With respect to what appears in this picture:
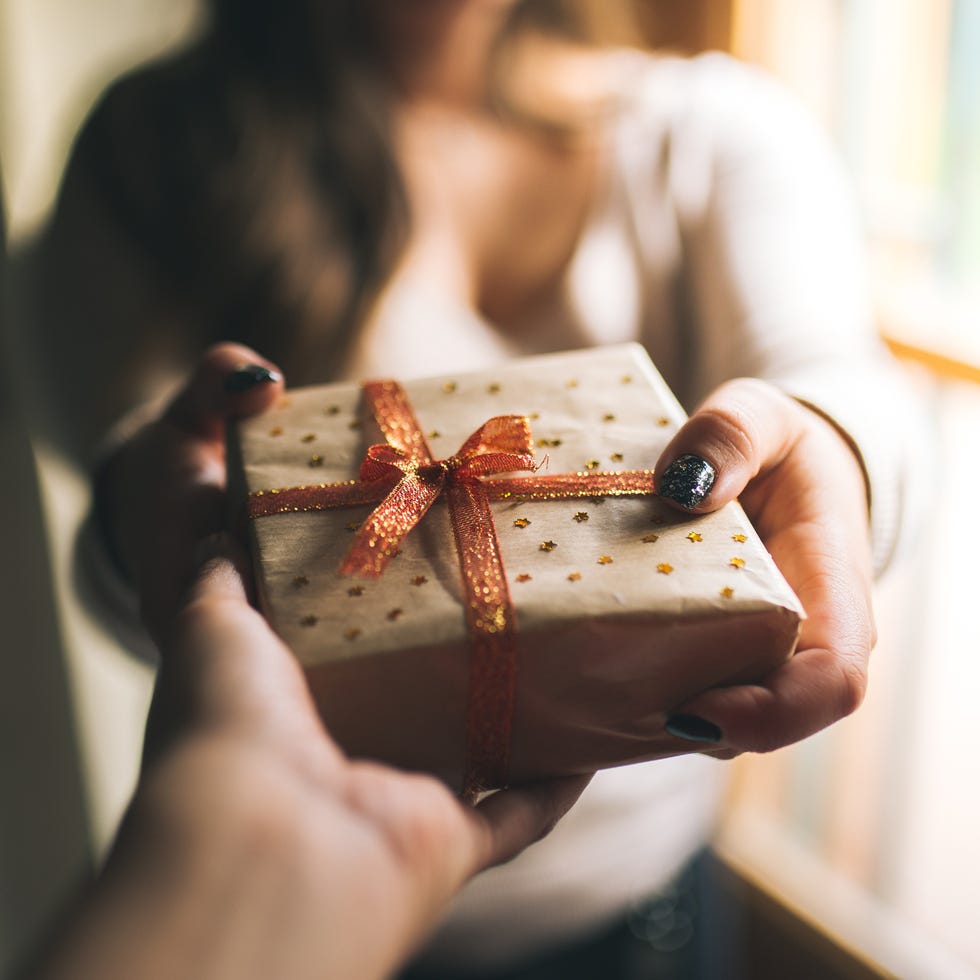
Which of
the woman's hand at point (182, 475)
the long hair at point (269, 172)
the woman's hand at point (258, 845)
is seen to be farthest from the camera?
the long hair at point (269, 172)

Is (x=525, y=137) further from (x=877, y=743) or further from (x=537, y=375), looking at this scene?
(x=877, y=743)

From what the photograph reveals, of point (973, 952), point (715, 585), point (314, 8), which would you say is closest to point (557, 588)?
point (715, 585)

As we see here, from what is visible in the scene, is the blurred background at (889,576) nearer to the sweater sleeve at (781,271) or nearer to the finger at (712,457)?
the sweater sleeve at (781,271)

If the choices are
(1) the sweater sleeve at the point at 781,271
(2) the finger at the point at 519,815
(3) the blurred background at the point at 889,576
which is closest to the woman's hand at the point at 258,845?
(2) the finger at the point at 519,815

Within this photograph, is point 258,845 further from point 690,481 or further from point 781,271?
point 781,271

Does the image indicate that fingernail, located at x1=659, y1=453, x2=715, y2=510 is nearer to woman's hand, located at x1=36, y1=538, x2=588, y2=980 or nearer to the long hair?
woman's hand, located at x1=36, y1=538, x2=588, y2=980

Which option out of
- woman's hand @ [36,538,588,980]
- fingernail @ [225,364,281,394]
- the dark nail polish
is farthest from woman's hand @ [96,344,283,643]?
the dark nail polish
